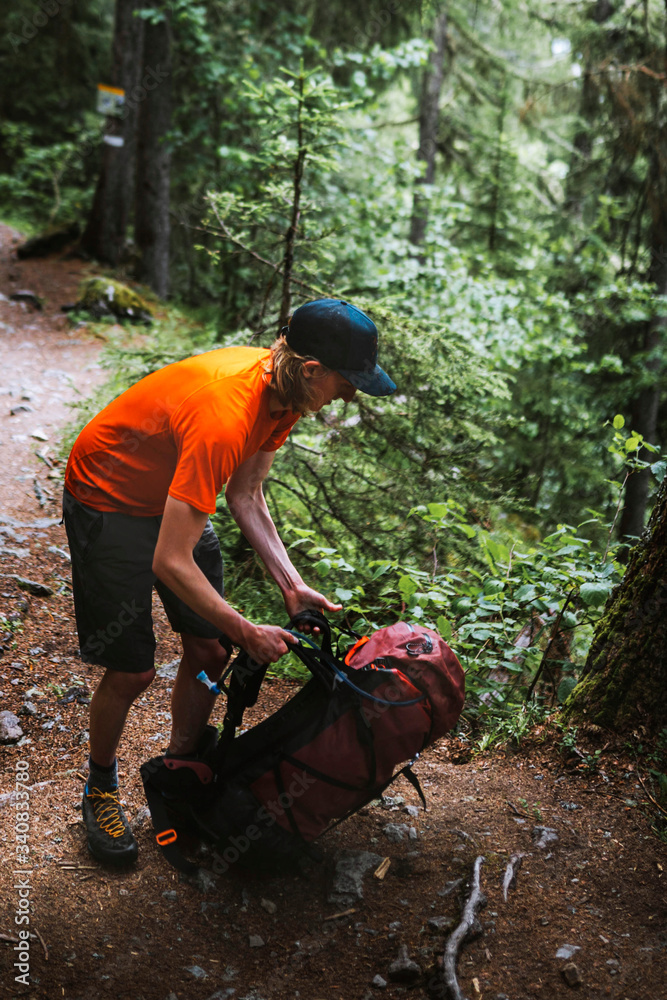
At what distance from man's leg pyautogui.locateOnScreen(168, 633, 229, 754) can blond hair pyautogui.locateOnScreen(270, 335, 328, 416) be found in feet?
3.26

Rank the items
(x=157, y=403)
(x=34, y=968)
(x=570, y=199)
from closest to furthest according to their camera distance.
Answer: (x=34, y=968), (x=157, y=403), (x=570, y=199)

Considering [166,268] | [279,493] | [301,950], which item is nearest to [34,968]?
[301,950]

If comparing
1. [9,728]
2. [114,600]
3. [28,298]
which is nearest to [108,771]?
[114,600]

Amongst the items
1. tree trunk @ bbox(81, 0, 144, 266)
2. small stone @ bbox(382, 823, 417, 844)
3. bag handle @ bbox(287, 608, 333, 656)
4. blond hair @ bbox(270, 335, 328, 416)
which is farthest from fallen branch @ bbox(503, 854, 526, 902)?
tree trunk @ bbox(81, 0, 144, 266)

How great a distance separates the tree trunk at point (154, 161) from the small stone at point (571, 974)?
11206mm

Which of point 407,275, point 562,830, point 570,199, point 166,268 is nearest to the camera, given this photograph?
point 562,830

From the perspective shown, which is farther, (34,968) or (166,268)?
(166,268)

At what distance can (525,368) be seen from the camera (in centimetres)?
833

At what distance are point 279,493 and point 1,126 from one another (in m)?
15.5

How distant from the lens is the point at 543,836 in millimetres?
2535

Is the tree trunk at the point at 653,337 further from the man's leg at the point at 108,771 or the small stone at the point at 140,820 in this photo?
the man's leg at the point at 108,771

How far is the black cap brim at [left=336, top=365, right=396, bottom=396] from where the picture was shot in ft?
7.09

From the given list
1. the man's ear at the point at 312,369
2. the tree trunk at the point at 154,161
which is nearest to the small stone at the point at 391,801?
the man's ear at the point at 312,369

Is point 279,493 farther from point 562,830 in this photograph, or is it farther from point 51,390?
point 51,390
